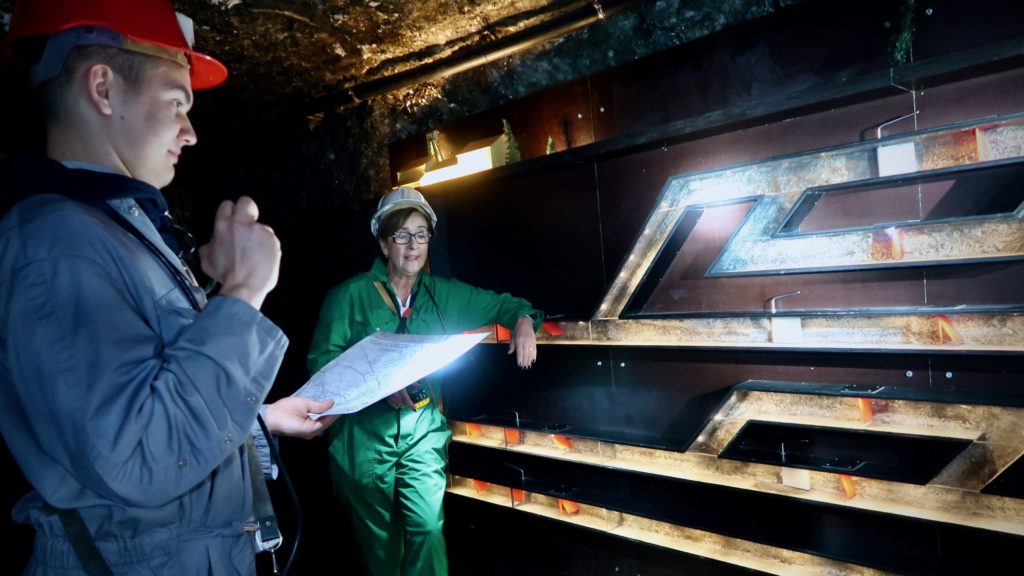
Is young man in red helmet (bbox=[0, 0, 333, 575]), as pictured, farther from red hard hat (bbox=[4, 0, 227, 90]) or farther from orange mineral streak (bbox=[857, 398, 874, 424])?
orange mineral streak (bbox=[857, 398, 874, 424])

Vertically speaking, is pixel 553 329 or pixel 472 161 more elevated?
pixel 472 161

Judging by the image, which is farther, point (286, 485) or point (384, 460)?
point (384, 460)

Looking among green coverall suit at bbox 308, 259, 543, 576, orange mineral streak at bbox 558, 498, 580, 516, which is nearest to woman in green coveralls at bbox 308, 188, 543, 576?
green coverall suit at bbox 308, 259, 543, 576

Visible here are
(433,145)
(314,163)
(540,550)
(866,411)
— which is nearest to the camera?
(866,411)

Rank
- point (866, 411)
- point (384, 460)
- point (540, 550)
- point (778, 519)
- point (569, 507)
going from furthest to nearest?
point (540, 550), point (569, 507), point (384, 460), point (778, 519), point (866, 411)

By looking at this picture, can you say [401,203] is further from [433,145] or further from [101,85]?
[101,85]

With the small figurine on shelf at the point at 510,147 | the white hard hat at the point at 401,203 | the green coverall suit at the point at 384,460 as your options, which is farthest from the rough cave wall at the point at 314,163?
the green coverall suit at the point at 384,460

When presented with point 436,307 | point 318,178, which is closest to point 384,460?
point 436,307

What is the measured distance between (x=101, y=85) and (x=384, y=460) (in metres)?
2.13

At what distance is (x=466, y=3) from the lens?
125 inches

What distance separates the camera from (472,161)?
3.49m

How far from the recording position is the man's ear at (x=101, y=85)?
3.76 ft

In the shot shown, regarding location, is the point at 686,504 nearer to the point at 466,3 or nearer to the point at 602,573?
the point at 602,573

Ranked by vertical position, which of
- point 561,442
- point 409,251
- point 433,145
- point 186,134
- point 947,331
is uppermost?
point 433,145
